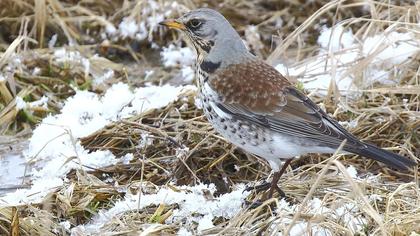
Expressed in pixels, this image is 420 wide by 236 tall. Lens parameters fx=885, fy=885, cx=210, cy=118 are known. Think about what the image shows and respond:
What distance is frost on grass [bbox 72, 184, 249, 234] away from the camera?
13.8ft

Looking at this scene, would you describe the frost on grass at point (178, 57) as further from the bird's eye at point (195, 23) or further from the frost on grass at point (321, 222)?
the frost on grass at point (321, 222)

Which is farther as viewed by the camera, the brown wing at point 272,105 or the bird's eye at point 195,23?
the bird's eye at point 195,23

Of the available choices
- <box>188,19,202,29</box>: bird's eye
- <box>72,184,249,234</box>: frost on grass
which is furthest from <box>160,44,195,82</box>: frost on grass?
<box>72,184,249,234</box>: frost on grass

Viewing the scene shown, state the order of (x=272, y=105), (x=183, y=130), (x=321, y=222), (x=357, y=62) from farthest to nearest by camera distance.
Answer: (x=357, y=62) < (x=183, y=130) < (x=272, y=105) < (x=321, y=222)

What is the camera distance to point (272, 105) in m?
4.45

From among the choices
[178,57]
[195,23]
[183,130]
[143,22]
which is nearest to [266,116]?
[195,23]

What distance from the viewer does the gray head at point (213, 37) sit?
4.69 m

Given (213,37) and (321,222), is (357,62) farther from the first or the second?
(321,222)

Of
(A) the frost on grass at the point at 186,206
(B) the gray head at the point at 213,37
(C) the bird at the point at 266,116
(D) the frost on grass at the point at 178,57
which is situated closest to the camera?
(A) the frost on grass at the point at 186,206

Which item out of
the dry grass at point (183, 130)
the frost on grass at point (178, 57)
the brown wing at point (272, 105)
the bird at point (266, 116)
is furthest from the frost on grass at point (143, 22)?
the brown wing at point (272, 105)

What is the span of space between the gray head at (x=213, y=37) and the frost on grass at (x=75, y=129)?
0.81 meters

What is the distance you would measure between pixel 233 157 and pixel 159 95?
Answer: 815 mm

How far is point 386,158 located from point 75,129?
2.00 meters

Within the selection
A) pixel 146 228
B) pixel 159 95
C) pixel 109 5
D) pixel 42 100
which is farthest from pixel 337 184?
pixel 109 5
